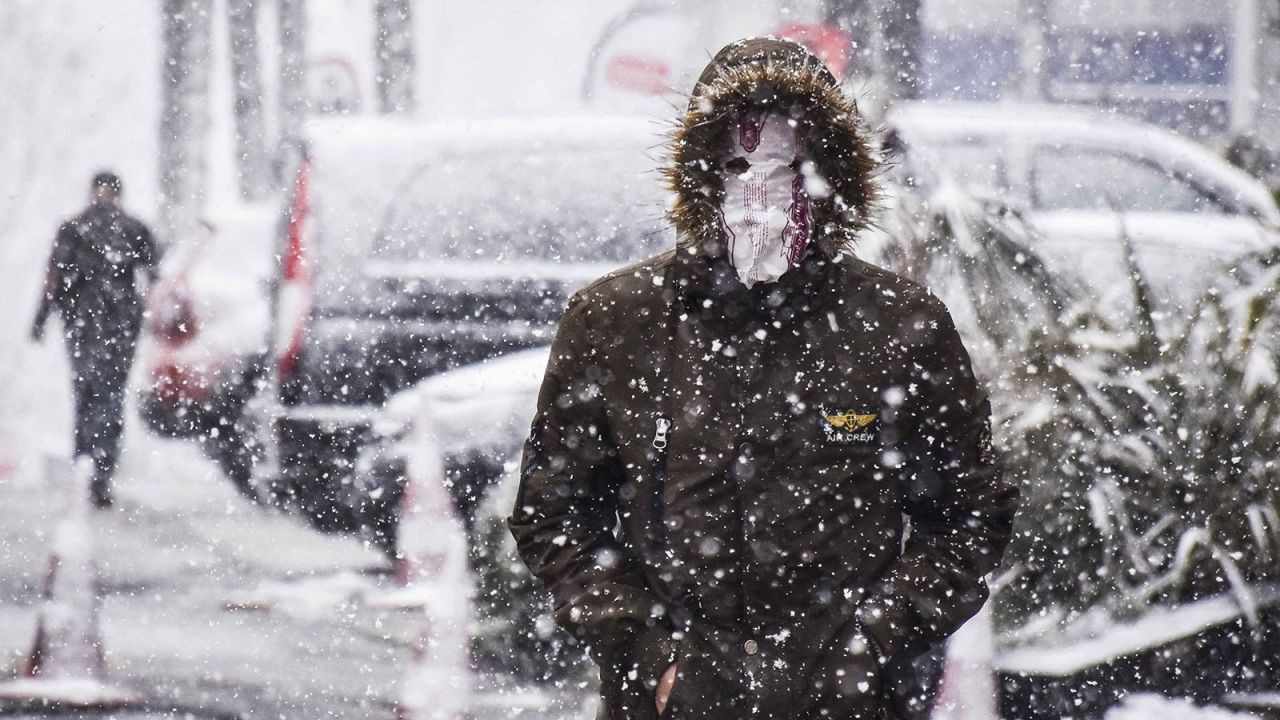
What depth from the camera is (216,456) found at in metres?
4.16

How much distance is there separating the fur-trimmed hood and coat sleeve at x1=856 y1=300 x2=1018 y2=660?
23 cm

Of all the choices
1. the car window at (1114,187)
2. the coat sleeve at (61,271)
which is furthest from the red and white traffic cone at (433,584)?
the car window at (1114,187)

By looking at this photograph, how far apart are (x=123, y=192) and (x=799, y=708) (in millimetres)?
3124

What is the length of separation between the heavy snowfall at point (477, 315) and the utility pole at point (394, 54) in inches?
0.5

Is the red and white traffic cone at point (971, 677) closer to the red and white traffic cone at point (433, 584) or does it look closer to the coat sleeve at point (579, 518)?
the red and white traffic cone at point (433, 584)

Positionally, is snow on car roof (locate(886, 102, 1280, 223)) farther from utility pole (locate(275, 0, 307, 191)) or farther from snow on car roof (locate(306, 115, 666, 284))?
utility pole (locate(275, 0, 307, 191))

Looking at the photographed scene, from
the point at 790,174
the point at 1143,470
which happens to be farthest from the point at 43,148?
the point at 1143,470

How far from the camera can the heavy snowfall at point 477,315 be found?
3814 millimetres

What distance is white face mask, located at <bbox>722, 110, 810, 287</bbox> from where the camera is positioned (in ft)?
6.66

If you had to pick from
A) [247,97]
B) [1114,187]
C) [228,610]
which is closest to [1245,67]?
[1114,187]

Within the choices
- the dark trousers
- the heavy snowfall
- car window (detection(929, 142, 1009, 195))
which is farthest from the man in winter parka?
the dark trousers

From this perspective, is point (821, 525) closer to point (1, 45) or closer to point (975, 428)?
point (975, 428)

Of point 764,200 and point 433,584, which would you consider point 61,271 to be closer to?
point 433,584

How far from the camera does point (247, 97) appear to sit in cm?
410
